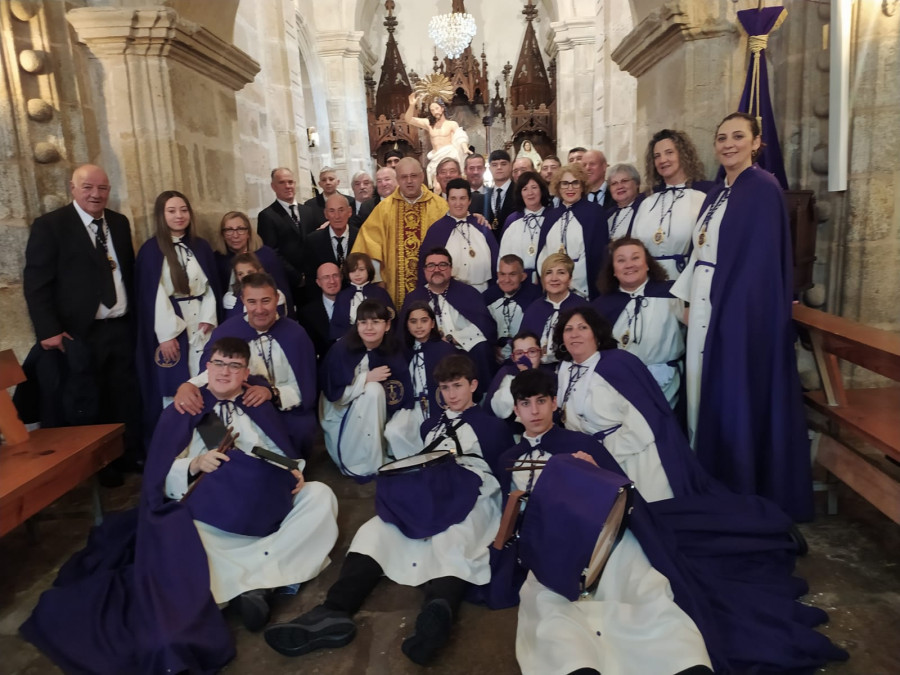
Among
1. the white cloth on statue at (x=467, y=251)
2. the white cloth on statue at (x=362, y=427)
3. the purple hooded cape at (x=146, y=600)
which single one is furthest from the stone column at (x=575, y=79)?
the purple hooded cape at (x=146, y=600)

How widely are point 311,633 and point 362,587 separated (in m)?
0.28

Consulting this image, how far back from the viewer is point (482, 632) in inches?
91.5

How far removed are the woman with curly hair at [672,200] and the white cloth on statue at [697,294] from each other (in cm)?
35

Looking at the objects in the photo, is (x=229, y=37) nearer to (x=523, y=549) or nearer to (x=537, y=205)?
(x=537, y=205)

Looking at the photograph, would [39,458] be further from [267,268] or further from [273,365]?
[267,268]

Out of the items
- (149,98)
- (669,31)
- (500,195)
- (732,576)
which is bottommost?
(732,576)

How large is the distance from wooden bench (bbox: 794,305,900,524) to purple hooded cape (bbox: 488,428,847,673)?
16.5 inches

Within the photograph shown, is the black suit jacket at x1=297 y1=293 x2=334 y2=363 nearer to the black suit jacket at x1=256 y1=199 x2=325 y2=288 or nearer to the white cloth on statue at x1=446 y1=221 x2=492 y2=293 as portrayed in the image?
the black suit jacket at x1=256 y1=199 x2=325 y2=288

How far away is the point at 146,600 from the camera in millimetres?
2322

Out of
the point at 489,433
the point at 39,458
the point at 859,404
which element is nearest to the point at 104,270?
the point at 39,458

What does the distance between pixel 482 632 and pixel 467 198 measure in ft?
9.54

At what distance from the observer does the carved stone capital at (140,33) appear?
11.9 feet

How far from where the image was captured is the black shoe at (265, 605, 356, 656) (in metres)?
2.20

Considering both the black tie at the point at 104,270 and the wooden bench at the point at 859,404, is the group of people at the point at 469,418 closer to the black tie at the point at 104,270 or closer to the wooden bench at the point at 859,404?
the black tie at the point at 104,270
